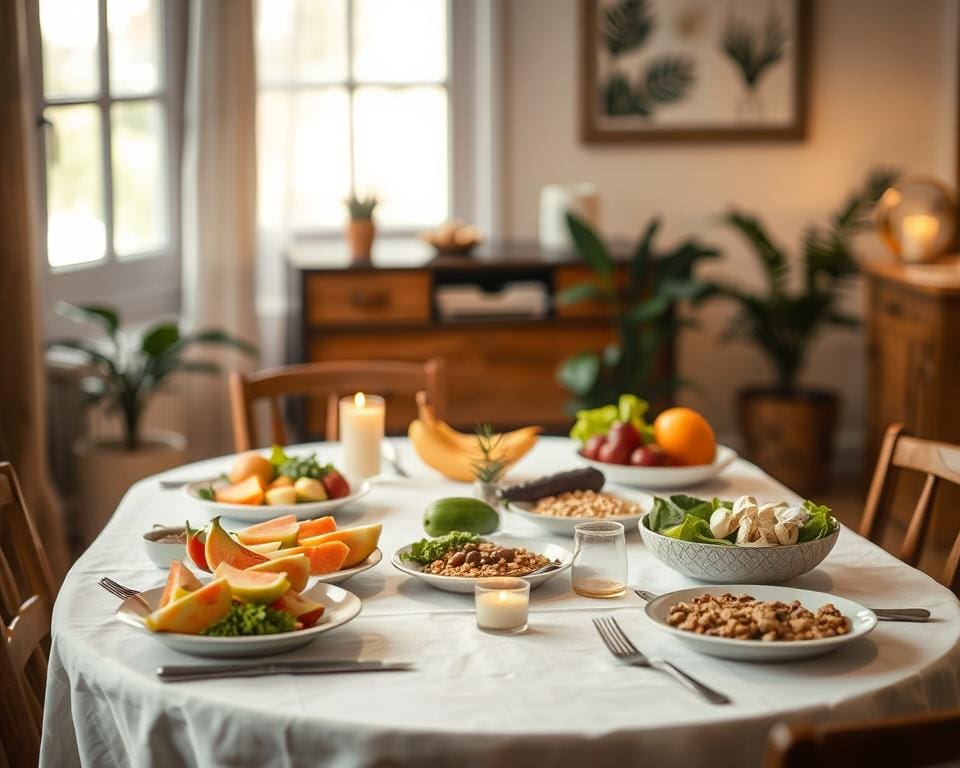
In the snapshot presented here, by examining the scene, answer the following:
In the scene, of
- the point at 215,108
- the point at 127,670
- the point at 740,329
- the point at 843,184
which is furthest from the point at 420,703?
the point at 843,184

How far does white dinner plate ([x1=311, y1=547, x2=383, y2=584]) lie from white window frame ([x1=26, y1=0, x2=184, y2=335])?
2.31 meters

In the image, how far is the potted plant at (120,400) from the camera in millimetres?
3445

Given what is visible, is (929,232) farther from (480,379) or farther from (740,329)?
(480,379)

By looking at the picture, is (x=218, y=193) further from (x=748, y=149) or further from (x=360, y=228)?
(x=748, y=149)

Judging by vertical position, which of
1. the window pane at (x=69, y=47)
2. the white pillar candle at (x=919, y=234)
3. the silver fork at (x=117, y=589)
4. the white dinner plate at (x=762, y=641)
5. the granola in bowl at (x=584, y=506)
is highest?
the window pane at (x=69, y=47)

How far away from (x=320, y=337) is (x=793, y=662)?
8.64 ft

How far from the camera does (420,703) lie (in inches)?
48.4

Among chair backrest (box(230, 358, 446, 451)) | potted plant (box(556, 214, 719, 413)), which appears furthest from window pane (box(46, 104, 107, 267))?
potted plant (box(556, 214, 719, 413))

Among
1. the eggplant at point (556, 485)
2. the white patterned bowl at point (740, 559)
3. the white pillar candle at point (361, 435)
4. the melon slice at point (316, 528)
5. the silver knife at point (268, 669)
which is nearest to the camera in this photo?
the silver knife at point (268, 669)

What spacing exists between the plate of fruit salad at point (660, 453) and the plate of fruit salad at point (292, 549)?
570 millimetres

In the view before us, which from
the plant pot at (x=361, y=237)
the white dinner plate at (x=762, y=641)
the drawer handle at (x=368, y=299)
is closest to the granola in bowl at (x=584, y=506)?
the white dinner plate at (x=762, y=641)

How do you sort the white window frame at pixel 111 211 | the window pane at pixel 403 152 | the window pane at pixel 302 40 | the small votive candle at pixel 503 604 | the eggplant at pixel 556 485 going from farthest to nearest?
1. the window pane at pixel 403 152
2. the window pane at pixel 302 40
3. the white window frame at pixel 111 211
4. the eggplant at pixel 556 485
5. the small votive candle at pixel 503 604

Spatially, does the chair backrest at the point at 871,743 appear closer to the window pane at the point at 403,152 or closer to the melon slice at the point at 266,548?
→ the melon slice at the point at 266,548

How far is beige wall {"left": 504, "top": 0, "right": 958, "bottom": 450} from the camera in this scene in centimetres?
455
